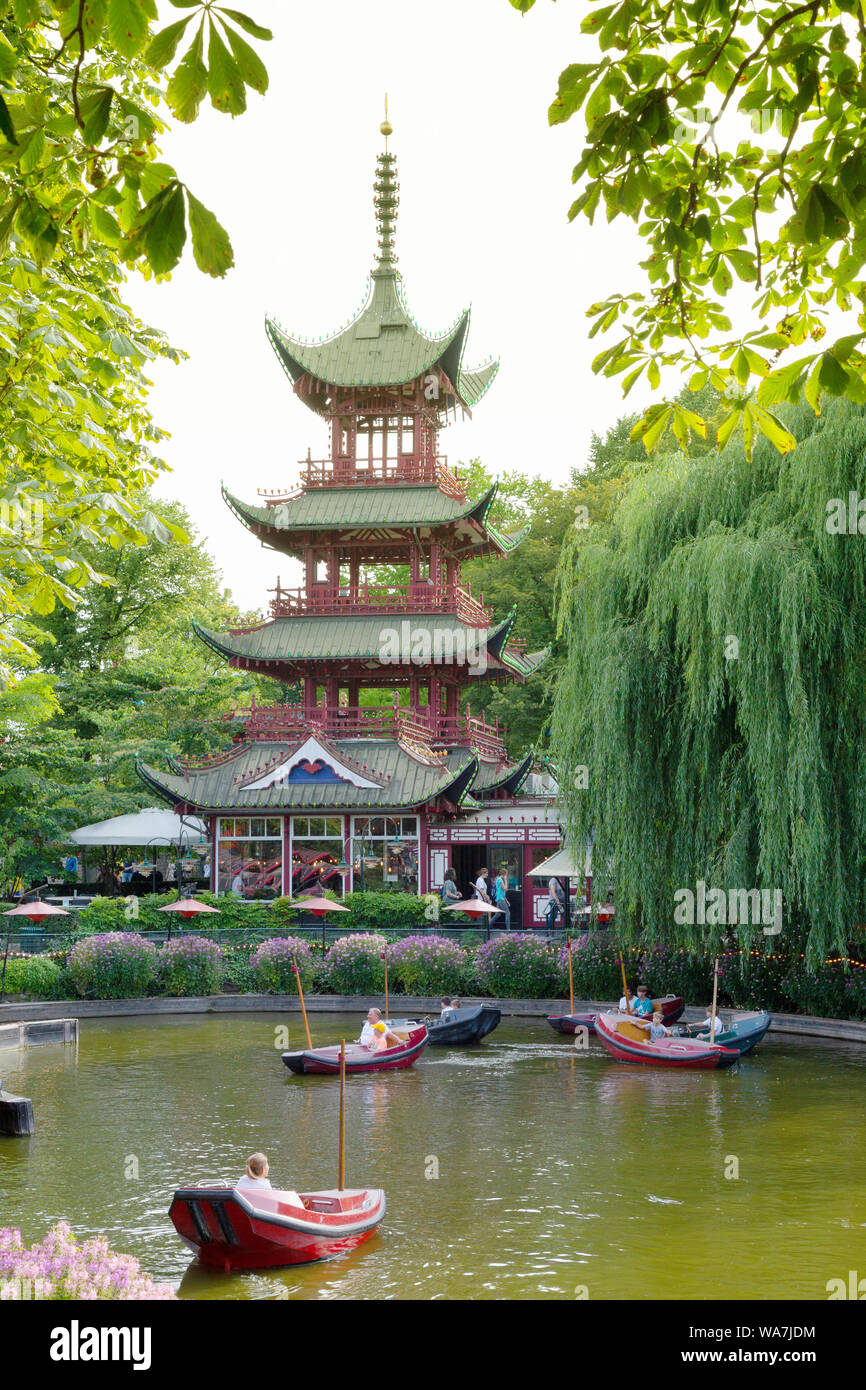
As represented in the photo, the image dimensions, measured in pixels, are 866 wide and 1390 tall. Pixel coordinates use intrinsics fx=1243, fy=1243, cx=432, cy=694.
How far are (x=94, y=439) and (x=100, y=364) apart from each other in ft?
1.75

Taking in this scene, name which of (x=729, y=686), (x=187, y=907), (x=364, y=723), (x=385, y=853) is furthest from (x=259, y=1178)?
(x=364, y=723)

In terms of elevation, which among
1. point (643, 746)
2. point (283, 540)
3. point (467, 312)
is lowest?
point (643, 746)

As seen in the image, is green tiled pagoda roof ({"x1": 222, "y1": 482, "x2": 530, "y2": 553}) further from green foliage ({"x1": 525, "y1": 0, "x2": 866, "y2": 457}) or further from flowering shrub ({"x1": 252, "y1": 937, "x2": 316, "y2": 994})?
green foliage ({"x1": 525, "y1": 0, "x2": 866, "y2": 457})

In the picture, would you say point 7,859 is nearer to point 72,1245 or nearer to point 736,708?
point 736,708

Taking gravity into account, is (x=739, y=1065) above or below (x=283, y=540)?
below

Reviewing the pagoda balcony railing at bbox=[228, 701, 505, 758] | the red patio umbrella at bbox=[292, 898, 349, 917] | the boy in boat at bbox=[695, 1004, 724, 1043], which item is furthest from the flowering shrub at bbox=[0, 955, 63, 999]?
the boy in boat at bbox=[695, 1004, 724, 1043]

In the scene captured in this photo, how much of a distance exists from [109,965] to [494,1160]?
14531mm

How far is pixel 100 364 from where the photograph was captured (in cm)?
892

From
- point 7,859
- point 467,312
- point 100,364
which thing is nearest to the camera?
point 100,364

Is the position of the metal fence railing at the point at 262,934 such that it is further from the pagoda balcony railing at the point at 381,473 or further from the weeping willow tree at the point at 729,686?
the pagoda balcony railing at the point at 381,473

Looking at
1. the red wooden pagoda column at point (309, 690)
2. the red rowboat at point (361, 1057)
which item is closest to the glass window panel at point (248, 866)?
the red wooden pagoda column at point (309, 690)

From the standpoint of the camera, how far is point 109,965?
2622 cm

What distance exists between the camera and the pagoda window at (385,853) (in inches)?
1329
